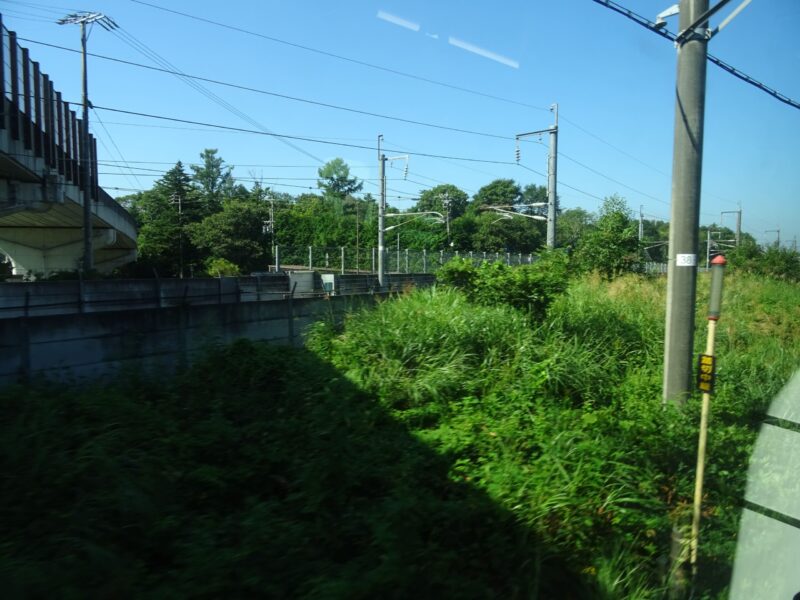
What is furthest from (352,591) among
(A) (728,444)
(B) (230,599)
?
(A) (728,444)

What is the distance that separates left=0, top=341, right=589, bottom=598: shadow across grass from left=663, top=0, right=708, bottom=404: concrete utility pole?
332cm

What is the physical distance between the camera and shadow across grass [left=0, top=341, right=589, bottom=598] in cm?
355

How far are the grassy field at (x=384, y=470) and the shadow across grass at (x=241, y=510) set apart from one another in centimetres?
2

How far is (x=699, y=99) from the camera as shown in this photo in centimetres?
678

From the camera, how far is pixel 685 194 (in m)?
6.79

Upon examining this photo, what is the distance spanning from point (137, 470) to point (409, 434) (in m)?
2.85

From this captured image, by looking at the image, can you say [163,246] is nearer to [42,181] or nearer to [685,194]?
[42,181]

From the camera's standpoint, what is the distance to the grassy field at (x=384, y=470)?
3.81 meters

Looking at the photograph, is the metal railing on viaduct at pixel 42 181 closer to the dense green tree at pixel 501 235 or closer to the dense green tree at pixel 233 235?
the dense green tree at pixel 233 235

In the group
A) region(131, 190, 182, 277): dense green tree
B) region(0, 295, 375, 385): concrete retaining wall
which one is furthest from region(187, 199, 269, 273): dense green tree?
region(0, 295, 375, 385): concrete retaining wall

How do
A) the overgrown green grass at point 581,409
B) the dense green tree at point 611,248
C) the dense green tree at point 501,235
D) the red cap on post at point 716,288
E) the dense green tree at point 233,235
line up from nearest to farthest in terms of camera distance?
the overgrown green grass at point 581,409 < the red cap on post at point 716,288 < the dense green tree at point 611,248 < the dense green tree at point 233,235 < the dense green tree at point 501,235

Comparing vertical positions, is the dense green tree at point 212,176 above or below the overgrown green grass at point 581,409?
above

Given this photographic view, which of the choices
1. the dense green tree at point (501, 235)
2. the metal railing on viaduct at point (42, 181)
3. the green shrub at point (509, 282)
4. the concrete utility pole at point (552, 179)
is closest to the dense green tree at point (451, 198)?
the dense green tree at point (501, 235)

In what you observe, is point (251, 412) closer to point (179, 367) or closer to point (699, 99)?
point (179, 367)
